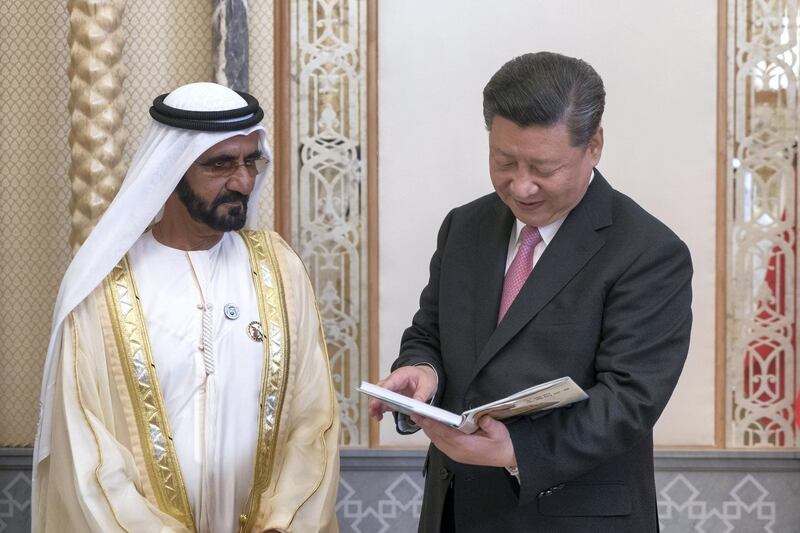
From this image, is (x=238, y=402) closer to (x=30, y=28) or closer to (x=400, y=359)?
(x=400, y=359)

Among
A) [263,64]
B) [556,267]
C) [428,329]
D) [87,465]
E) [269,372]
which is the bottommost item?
[87,465]

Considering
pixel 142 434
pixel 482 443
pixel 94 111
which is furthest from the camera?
pixel 94 111

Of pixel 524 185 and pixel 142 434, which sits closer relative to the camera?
pixel 524 185

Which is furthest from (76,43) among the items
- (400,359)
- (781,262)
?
(781,262)

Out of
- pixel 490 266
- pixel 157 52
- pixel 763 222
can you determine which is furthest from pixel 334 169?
pixel 490 266

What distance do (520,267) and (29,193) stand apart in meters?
2.69

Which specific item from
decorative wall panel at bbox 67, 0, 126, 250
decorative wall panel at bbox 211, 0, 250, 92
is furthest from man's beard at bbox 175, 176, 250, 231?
decorative wall panel at bbox 211, 0, 250, 92

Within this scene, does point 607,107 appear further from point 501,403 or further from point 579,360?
point 501,403

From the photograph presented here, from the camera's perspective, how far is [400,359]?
252cm

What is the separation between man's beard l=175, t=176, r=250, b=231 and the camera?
277 cm

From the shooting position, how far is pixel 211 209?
2.78m

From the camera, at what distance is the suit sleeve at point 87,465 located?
2.56m

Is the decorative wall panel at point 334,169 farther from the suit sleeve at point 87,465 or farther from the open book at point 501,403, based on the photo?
the open book at point 501,403

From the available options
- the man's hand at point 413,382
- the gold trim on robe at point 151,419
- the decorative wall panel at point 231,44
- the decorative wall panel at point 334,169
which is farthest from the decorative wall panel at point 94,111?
the man's hand at point 413,382
